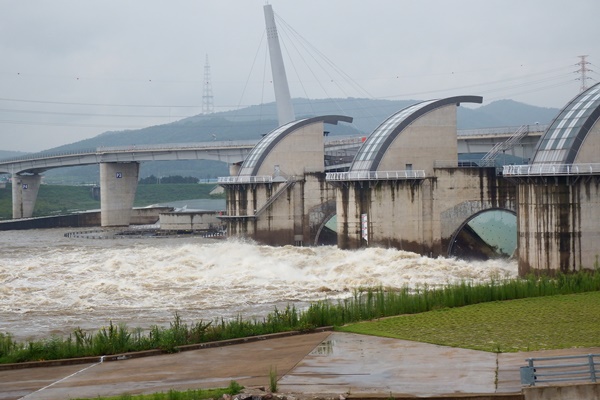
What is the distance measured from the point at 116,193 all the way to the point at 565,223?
66.8 m

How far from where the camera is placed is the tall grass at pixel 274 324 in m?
24.2

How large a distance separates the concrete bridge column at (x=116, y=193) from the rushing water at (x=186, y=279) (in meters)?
31.1

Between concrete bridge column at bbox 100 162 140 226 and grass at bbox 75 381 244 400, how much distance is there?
3161 inches

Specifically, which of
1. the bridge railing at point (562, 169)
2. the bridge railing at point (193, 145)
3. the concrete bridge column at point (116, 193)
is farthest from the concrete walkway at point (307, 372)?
the concrete bridge column at point (116, 193)

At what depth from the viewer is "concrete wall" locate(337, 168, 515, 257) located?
52781mm

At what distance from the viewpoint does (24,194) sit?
11575 centimetres

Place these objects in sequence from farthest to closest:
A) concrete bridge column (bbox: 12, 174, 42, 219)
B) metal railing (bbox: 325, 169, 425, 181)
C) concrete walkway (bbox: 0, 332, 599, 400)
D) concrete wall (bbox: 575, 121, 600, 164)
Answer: concrete bridge column (bbox: 12, 174, 42, 219) → metal railing (bbox: 325, 169, 425, 181) → concrete wall (bbox: 575, 121, 600, 164) → concrete walkway (bbox: 0, 332, 599, 400)

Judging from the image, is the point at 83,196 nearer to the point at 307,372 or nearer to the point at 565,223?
the point at 565,223

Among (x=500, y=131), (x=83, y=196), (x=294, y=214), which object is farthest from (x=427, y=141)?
(x=83, y=196)

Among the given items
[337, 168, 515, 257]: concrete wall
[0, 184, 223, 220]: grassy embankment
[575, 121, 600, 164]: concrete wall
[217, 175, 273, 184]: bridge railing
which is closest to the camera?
[575, 121, 600, 164]: concrete wall

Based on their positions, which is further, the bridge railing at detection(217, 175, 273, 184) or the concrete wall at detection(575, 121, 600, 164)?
the bridge railing at detection(217, 175, 273, 184)

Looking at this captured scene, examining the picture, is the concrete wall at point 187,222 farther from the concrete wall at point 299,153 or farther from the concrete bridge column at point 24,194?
the concrete bridge column at point 24,194

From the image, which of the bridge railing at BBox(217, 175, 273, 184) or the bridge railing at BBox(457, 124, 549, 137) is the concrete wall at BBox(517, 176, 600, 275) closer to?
the bridge railing at BBox(457, 124, 549, 137)

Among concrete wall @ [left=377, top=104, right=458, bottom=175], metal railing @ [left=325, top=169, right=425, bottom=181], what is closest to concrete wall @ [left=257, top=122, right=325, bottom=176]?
metal railing @ [left=325, top=169, right=425, bottom=181]
